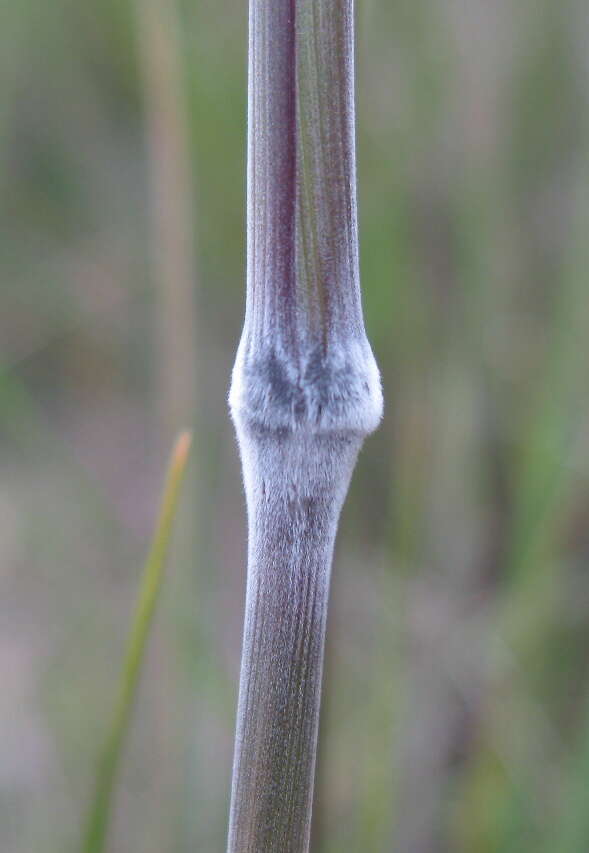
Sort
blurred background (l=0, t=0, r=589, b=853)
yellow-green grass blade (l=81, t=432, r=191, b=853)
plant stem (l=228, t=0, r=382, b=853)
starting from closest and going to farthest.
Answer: plant stem (l=228, t=0, r=382, b=853) < yellow-green grass blade (l=81, t=432, r=191, b=853) < blurred background (l=0, t=0, r=589, b=853)

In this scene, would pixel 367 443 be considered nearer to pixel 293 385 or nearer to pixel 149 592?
pixel 149 592

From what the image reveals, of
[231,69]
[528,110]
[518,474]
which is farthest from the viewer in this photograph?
[528,110]

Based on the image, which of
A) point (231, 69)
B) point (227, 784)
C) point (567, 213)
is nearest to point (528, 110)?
point (567, 213)

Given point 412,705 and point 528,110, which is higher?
point 528,110

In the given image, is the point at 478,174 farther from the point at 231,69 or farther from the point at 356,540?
the point at 356,540

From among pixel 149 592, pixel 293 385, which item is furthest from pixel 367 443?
pixel 293 385
